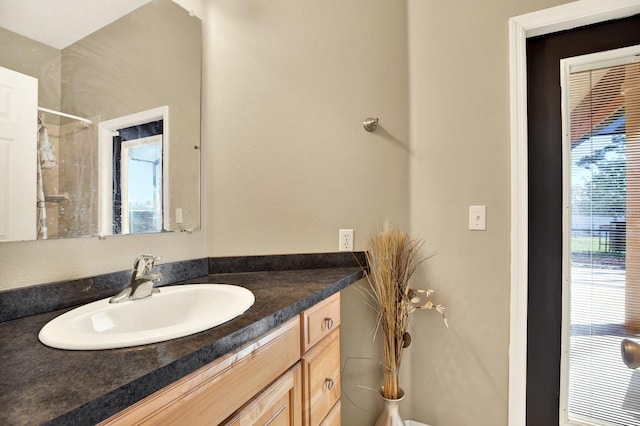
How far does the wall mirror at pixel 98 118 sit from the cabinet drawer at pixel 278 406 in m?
0.77

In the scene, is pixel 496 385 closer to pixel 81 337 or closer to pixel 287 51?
pixel 81 337

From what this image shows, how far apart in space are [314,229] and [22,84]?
114cm

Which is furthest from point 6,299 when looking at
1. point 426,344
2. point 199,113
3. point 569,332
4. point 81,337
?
point 569,332

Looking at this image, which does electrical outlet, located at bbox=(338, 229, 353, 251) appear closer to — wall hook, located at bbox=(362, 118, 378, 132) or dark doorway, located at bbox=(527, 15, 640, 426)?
wall hook, located at bbox=(362, 118, 378, 132)

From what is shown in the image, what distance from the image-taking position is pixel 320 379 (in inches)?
42.3

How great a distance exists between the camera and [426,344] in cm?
161

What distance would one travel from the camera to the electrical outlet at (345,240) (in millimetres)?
1545

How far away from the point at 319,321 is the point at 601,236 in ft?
4.34

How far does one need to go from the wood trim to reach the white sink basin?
98 mm

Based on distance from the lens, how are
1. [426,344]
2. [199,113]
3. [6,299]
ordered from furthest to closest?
[426,344]
[199,113]
[6,299]

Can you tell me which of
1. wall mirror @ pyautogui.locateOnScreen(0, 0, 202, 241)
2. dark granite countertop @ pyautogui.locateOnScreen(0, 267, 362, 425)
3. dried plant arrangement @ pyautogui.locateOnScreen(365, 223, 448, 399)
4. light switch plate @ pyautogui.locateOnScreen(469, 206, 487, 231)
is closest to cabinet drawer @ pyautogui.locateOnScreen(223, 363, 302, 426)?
dark granite countertop @ pyautogui.locateOnScreen(0, 267, 362, 425)

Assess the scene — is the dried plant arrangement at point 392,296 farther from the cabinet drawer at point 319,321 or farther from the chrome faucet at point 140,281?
the chrome faucet at point 140,281

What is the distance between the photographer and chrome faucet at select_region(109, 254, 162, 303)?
0.96 meters

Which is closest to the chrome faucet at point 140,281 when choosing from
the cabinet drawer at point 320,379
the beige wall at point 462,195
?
the cabinet drawer at point 320,379
